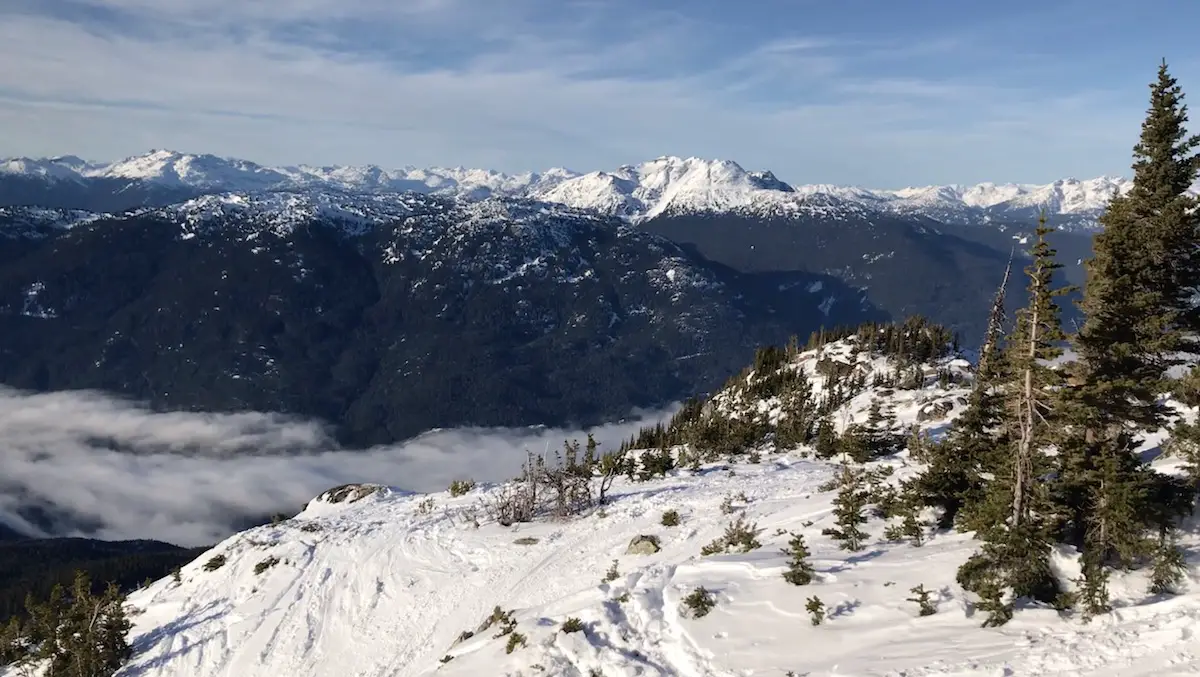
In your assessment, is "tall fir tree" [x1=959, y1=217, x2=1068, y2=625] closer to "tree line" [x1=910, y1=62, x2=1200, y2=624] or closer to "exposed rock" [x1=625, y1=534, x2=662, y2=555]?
"tree line" [x1=910, y1=62, x2=1200, y2=624]

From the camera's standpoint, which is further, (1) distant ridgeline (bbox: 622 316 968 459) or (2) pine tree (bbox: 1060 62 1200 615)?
(1) distant ridgeline (bbox: 622 316 968 459)

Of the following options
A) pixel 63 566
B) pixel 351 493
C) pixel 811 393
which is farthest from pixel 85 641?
pixel 63 566

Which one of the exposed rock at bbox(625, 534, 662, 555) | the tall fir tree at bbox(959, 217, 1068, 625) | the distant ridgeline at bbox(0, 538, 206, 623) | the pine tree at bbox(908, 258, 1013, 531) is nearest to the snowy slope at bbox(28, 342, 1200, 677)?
the exposed rock at bbox(625, 534, 662, 555)

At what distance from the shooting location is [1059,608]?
15.8 metres

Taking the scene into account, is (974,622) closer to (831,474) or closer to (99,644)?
(831,474)

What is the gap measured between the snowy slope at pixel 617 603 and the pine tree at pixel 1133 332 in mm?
1724

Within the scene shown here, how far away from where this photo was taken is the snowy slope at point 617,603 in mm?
15047

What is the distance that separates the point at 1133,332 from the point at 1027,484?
5.38 m

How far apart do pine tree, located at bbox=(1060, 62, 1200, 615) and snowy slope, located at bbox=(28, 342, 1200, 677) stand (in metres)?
1.72

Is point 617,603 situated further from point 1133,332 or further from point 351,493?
point 351,493

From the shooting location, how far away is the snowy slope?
592 inches

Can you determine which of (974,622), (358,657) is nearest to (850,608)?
(974,622)

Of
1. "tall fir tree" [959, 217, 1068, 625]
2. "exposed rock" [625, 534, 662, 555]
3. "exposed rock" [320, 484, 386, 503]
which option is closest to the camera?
"tall fir tree" [959, 217, 1068, 625]

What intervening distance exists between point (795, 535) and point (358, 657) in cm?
1602
